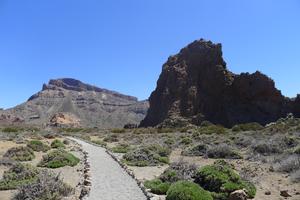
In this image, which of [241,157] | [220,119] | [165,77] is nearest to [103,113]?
[165,77]

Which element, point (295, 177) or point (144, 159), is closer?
point (295, 177)

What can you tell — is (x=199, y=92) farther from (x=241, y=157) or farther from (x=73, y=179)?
(x=73, y=179)

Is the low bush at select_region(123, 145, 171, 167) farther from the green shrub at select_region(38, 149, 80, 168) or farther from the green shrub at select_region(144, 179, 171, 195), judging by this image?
the green shrub at select_region(144, 179, 171, 195)

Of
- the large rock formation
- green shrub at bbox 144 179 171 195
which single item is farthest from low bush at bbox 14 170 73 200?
Result: the large rock formation

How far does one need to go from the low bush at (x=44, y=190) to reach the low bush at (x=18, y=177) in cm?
221

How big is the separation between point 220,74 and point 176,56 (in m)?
12.3

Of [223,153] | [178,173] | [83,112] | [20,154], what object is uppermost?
[83,112]

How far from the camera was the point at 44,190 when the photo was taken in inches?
520

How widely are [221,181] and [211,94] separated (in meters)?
69.8

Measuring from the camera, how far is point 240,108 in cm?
7881

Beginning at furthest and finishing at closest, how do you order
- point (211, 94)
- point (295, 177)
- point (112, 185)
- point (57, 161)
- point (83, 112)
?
1. point (83, 112)
2. point (211, 94)
3. point (57, 161)
4. point (295, 177)
5. point (112, 185)

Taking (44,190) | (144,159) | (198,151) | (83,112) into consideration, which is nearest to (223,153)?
(198,151)

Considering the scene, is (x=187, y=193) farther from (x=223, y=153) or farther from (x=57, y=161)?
(x=223, y=153)

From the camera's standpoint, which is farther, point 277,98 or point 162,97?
point 162,97
